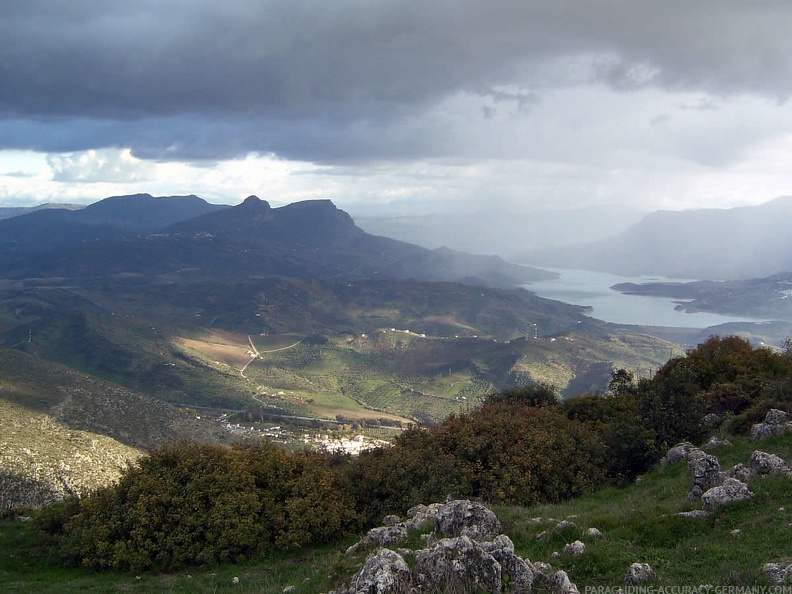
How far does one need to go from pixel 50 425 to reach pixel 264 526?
194ft

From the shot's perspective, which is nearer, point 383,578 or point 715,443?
point 383,578

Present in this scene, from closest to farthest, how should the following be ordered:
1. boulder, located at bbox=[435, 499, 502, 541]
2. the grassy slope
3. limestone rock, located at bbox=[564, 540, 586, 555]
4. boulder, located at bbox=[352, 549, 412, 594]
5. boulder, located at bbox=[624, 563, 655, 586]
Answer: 1. boulder, located at bbox=[352, 549, 412, 594]
2. boulder, located at bbox=[624, 563, 655, 586]
3. the grassy slope
4. limestone rock, located at bbox=[564, 540, 586, 555]
5. boulder, located at bbox=[435, 499, 502, 541]

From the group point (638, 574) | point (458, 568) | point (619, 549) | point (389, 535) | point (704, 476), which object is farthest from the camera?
point (389, 535)

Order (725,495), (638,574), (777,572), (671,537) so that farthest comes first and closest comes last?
(725,495) < (671,537) < (638,574) < (777,572)

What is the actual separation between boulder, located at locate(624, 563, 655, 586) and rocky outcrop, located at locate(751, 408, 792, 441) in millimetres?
14435

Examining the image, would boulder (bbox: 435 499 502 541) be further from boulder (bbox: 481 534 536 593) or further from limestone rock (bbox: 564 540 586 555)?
boulder (bbox: 481 534 536 593)

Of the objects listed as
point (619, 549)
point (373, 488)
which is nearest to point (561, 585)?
point (619, 549)

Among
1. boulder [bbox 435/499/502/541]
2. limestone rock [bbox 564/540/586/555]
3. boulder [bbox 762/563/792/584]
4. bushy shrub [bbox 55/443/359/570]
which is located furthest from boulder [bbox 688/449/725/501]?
bushy shrub [bbox 55/443/359/570]

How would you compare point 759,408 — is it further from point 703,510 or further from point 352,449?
point 352,449

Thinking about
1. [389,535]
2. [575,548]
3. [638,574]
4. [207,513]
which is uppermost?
[638,574]

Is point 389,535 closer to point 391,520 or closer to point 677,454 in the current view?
point 391,520

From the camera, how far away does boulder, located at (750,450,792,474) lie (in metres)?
18.7

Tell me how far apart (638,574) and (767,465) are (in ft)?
28.4

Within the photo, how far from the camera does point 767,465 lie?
62.0 ft
